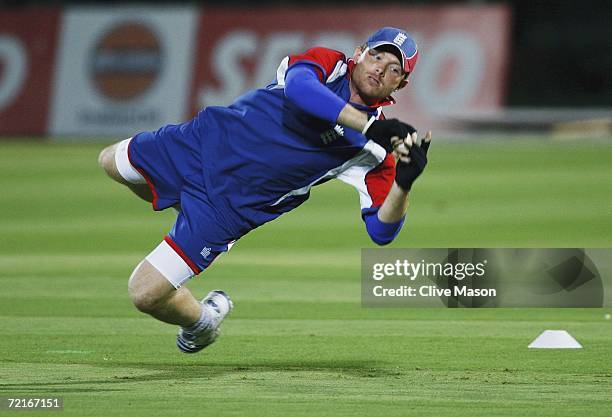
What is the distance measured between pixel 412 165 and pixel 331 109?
1.89ft

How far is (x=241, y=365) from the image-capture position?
28.1 ft

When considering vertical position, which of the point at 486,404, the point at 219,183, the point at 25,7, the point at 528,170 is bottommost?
the point at 486,404

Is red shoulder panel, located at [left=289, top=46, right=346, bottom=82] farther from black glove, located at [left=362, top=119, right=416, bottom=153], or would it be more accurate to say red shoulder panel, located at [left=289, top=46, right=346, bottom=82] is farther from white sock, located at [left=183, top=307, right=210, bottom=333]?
white sock, located at [left=183, top=307, right=210, bottom=333]

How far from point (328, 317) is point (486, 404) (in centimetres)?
363

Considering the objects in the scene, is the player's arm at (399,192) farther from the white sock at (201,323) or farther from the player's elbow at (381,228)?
the white sock at (201,323)

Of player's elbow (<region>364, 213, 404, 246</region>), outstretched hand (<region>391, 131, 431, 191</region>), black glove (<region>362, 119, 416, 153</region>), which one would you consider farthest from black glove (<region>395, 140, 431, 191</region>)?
player's elbow (<region>364, 213, 404, 246</region>)

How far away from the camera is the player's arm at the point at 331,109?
7.46 metres

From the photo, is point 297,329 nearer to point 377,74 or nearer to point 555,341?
point 555,341

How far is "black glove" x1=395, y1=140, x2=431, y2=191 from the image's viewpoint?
7.50m

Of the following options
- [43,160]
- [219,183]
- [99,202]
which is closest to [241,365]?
[219,183]

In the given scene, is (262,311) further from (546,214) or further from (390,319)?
(546,214)

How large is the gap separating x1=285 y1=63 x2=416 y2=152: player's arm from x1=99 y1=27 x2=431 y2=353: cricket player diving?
0.27 feet

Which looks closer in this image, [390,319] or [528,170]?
[390,319]

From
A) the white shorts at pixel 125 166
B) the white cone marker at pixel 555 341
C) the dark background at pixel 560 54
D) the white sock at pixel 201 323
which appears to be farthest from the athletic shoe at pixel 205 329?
the dark background at pixel 560 54
